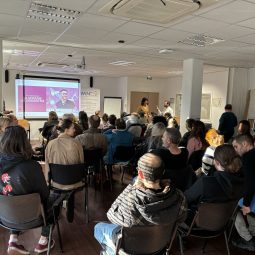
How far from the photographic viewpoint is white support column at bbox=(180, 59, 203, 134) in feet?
21.9

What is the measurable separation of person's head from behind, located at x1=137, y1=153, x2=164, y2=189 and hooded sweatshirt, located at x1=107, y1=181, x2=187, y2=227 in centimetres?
5

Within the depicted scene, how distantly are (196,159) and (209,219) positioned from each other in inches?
60.9

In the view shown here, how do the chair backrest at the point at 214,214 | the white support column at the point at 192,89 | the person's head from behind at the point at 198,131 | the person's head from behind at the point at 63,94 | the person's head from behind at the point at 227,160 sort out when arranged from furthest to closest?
1. the person's head from behind at the point at 63,94
2. the white support column at the point at 192,89
3. the person's head from behind at the point at 198,131
4. the person's head from behind at the point at 227,160
5. the chair backrest at the point at 214,214

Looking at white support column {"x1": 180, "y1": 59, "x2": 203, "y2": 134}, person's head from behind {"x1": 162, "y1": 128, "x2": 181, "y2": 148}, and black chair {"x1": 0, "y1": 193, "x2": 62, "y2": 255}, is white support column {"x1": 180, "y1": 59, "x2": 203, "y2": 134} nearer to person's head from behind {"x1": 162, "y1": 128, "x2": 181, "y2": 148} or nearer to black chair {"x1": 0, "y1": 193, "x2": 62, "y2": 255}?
person's head from behind {"x1": 162, "y1": 128, "x2": 181, "y2": 148}

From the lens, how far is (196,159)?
371 centimetres

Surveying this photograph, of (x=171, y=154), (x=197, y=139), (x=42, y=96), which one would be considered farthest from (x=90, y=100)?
(x=171, y=154)

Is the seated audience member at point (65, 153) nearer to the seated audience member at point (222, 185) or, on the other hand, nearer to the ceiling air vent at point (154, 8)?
the seated audience member at point (222, 185)

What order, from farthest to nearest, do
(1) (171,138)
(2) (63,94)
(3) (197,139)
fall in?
(2) (63,94), (3) (197,139), (1) (171,138)

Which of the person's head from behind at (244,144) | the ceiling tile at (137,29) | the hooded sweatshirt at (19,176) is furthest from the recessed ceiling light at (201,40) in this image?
the hooded sweatshirt at (19,176)

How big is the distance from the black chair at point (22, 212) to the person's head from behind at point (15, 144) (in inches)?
14.6

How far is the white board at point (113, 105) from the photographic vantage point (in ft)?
40.1

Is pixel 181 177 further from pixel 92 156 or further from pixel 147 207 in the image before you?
pixel 92 156

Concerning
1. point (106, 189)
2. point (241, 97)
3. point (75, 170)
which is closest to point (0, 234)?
point (75, 170)

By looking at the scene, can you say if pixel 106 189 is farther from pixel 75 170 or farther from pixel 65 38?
pixel 65 38
